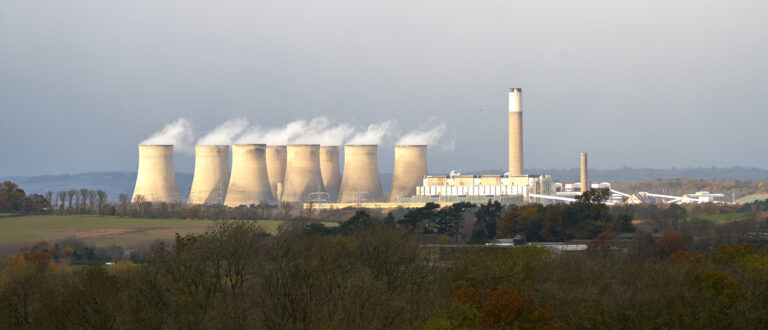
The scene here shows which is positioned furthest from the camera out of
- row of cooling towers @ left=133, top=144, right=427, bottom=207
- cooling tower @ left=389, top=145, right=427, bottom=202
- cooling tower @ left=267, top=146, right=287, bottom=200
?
cooling tower @ left=267, top=146, right=287, bottom=200

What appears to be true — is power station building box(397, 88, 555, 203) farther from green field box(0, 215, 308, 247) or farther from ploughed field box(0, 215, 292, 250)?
ploughed field box(0, 215, 292, 250)

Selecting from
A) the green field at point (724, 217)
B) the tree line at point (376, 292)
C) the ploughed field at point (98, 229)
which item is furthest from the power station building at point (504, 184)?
the tree line at point (376, 292)

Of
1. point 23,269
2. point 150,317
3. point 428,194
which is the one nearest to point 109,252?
point 23,269

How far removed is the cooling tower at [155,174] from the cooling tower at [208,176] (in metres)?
3.78

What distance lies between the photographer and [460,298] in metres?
22.4

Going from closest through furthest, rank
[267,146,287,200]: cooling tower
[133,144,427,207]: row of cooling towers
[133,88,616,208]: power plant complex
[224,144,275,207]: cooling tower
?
1. [133,144,427,207]: row of cooling towers
2. [133,88,616,208]: power plant complex
3. [224,144,275,207]: cooling tower
4. [267,146,287,200]: cooling tower

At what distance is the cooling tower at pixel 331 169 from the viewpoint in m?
75.4

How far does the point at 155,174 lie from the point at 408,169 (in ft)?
55.0

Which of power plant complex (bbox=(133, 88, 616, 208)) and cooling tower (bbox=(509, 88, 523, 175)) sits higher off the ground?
cooling tower (bbox=(509, 88, 523, 175))

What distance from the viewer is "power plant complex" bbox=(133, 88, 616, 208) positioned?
6412 centimetres

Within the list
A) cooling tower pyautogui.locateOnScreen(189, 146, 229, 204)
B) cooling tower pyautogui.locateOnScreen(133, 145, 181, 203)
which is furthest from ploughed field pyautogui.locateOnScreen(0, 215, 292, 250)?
cooling tower pyautogui.locateOnScreen(189, 146, 229, 204)

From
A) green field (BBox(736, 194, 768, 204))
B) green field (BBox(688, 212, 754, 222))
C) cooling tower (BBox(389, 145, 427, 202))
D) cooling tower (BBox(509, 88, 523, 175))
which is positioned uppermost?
cooling tower (BBox(509, 88, 523, 175))

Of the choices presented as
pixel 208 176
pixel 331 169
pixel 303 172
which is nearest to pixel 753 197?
pixel 331 169

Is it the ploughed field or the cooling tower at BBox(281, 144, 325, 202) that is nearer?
the ploughed field
